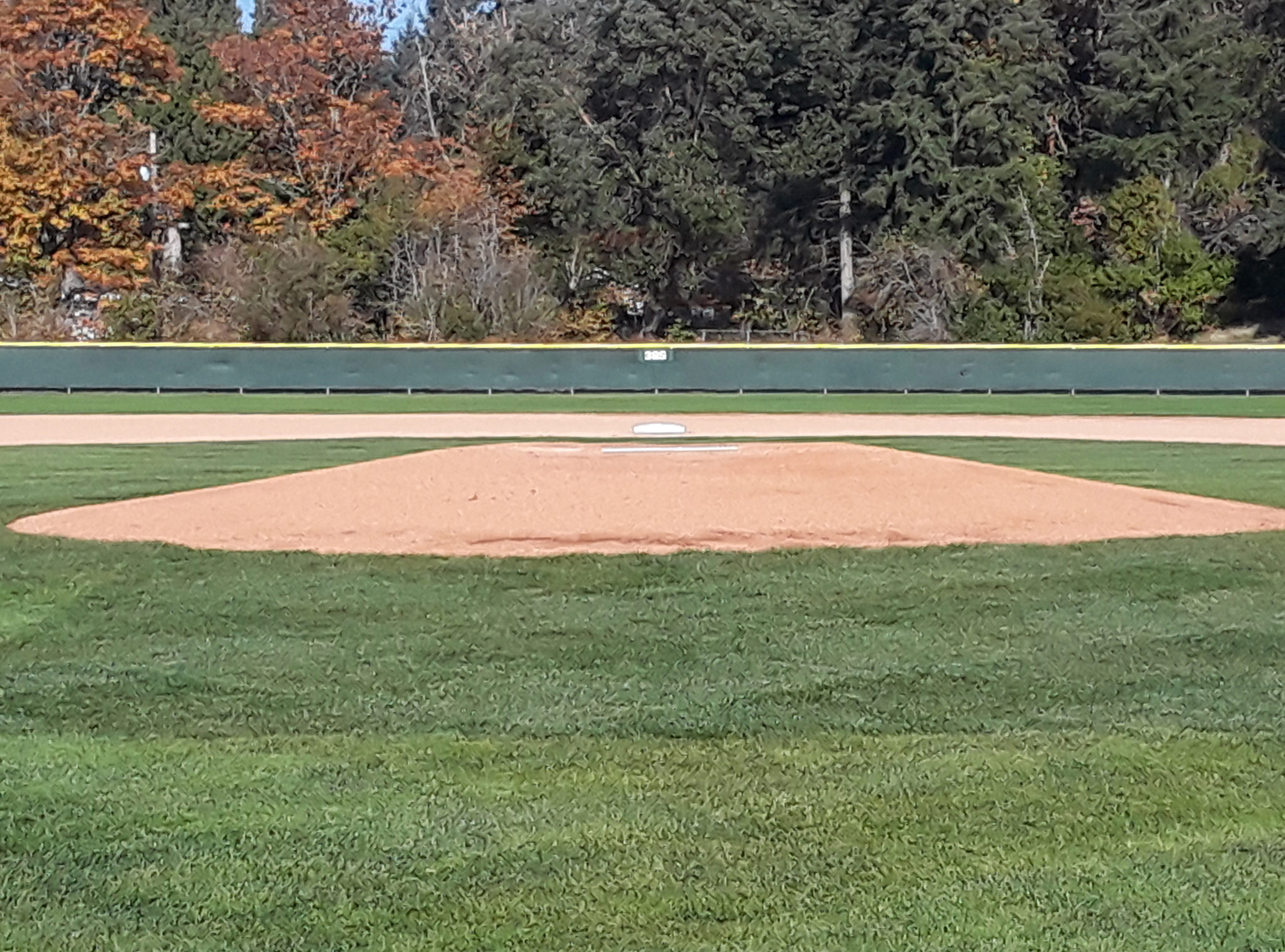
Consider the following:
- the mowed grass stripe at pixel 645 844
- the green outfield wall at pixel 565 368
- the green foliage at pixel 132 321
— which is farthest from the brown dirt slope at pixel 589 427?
the mowed grass stripe at pixel 645 844

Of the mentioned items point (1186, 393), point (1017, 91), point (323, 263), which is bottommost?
point (1186, 393)

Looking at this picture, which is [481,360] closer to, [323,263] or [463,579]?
[323,263]

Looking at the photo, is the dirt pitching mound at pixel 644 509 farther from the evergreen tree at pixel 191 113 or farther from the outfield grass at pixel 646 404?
the evergreen tree at pixel 191 113

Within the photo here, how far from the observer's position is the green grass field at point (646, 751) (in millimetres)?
3781

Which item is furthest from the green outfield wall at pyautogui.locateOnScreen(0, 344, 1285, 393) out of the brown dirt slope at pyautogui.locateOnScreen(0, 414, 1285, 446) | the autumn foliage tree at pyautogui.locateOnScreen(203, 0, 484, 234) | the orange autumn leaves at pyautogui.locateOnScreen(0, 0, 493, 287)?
the autumn foliage tree at pyautogui.locateOnScreen(203, 0, 484, 234)

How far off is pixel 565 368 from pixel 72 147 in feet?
60.8

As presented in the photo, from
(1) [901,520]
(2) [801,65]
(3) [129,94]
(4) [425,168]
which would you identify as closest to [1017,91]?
(2) [801,65]

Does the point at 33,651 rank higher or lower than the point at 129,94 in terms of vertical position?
lower

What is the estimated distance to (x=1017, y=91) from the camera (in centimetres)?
4484

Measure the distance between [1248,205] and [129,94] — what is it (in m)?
32.3

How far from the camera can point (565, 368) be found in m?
29.2

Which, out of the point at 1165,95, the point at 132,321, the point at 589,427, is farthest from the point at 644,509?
the point at 1165,95

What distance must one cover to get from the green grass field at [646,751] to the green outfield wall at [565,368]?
65.3 feet

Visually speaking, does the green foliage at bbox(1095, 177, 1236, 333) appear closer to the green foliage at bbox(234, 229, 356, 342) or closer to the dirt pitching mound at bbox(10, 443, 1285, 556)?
the green foliage at bbox(234, 229, 356, 342)
